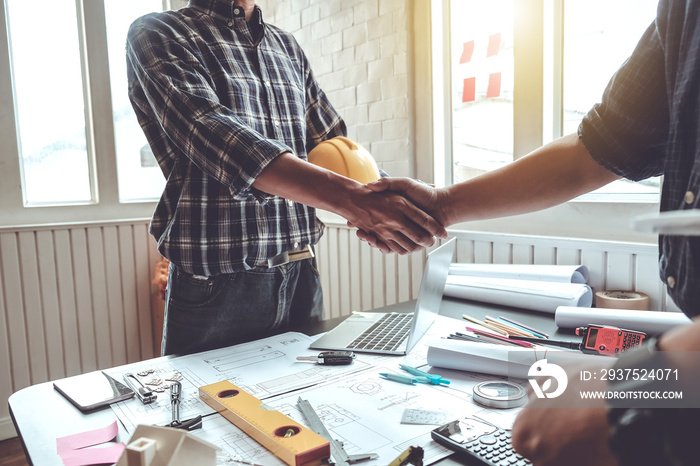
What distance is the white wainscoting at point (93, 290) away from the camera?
7.98 feet

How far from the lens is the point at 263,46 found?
1.41m

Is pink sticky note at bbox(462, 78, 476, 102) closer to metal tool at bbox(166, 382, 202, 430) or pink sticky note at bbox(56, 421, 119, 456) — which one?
metal tool at bbox(166, 382, 202, 430)

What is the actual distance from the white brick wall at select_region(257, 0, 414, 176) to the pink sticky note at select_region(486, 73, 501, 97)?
38cm

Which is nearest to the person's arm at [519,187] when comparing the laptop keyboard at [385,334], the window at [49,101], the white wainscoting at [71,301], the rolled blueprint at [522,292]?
the laptop keyboard at [385,334]

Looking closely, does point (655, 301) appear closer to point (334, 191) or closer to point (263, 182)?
point (334, 191)

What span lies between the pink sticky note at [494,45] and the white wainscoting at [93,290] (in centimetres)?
88

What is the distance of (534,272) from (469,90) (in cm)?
89

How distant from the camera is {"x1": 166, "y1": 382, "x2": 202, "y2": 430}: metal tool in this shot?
729 millimetres

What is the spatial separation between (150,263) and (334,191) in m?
1.96

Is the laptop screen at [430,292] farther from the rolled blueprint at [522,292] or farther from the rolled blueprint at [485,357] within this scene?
the rolled blueprint at [522,292]

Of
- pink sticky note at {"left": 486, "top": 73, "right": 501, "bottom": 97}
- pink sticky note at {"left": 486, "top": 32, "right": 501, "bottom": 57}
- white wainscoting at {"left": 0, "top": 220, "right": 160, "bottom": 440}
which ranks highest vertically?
pink sticky note at {"left": 486, "top": 32, "right": 501, "bottom": 57}

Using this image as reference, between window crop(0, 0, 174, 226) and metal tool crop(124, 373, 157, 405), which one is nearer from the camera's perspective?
metal tool crop(124, 373, 157, 405)

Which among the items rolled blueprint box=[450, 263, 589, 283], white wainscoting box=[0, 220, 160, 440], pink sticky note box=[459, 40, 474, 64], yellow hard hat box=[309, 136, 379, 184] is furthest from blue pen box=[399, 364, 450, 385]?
white wainscoting box=[0, 220, 160, 440]

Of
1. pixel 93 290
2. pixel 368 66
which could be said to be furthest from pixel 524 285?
pixel 93 290
